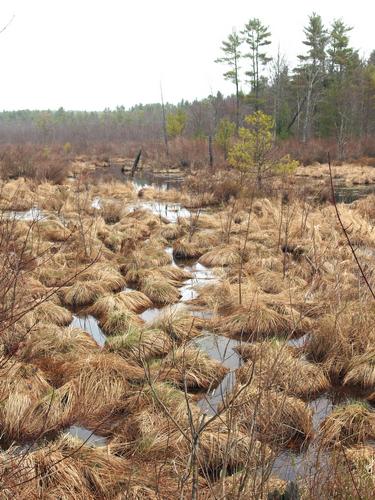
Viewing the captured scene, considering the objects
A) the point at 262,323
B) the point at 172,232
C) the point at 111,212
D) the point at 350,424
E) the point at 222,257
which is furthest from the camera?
the point at 111,212

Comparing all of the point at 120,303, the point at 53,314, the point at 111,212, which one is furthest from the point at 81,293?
the point at 111,212

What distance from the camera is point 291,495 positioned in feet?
6.07

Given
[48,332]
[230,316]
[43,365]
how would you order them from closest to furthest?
1. [43,365]
2. [48,332]
3. [230,316]

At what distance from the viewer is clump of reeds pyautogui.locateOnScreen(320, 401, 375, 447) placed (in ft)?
12.1

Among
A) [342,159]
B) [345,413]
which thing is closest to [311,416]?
[345,413]

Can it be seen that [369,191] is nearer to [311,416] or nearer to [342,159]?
[342,159]

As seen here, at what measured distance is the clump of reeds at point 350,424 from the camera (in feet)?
12.1

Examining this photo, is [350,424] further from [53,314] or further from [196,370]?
[53,314]

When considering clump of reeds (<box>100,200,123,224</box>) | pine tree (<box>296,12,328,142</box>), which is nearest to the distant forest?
pine tree (<box>296,12,328,142</box>)

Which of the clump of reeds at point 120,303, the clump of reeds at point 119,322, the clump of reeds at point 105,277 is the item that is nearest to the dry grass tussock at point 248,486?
the clump of reeds at point 119,322

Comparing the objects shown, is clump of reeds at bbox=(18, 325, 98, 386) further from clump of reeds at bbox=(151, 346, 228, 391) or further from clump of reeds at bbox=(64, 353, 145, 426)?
clump of reeds at bbox=(151, 346, 228, 391)

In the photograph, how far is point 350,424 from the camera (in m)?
3.77

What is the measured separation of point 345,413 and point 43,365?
9.56ft

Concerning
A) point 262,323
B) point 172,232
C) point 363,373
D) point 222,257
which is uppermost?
point 172,232
